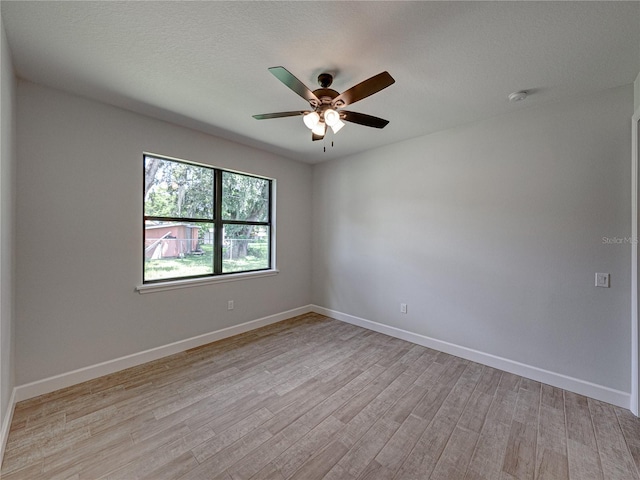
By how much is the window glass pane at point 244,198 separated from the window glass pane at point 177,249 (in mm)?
387

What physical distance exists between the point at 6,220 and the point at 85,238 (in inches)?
25.3

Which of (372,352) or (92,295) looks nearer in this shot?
(92,295)

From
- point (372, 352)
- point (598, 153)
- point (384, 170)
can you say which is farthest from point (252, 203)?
point (598, 153)

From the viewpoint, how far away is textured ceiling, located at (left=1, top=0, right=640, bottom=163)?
4.81 ft

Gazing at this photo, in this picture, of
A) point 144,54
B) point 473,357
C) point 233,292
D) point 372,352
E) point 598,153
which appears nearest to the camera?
point 144,54

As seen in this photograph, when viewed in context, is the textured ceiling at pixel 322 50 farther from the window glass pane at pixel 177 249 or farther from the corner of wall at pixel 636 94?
the window glass pane at pixel 177 249

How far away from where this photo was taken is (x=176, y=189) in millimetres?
3072

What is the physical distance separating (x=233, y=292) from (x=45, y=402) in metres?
1.87

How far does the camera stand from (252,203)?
153 inches

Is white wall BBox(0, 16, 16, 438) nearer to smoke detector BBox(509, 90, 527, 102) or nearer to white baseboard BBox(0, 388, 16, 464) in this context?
white baseboard BBox(0, 388, 16, 464)

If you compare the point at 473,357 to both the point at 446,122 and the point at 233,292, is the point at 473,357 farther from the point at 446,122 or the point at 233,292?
the point at 233,292

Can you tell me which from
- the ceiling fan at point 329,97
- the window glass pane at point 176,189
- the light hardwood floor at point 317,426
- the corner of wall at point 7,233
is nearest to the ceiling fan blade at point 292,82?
the ceiling fan at point 329,97

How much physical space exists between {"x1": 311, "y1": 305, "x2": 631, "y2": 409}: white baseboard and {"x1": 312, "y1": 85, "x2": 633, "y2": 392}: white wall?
0.18 ft

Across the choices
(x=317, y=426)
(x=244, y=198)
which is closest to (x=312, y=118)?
(x=244, y=198)
